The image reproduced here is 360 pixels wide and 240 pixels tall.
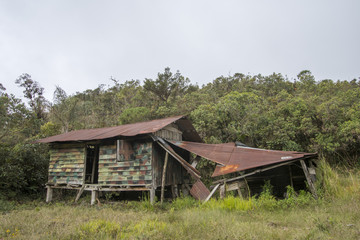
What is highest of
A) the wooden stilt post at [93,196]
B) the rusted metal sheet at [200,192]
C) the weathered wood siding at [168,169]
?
the weathered wood siding at [168,169]

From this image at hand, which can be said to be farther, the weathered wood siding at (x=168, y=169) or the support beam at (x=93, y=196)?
the support beam at (x=93, y=196)

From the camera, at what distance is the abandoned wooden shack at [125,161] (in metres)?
9.68

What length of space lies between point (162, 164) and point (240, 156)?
3750mm

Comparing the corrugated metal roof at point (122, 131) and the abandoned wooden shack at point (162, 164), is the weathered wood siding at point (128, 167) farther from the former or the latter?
the corrugated metal roof at point (122, 131)

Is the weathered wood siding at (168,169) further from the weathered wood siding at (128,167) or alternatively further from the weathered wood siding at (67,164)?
the weathered wood siding at (67,164)

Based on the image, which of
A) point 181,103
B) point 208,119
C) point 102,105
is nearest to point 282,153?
point 208,119

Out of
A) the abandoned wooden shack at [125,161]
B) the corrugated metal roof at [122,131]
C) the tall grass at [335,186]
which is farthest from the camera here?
the corrugated metal roof at [122,131]

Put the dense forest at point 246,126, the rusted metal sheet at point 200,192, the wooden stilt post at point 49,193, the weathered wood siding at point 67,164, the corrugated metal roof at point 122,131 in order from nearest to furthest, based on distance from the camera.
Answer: the rusted metal sheet at point 200,192
the corrugated metal roof at point 122,131
the weathered wood siding at point 67,164
the wooden stilt post at point 49,193
the dense forest at point 246,126

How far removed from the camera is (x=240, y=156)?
8.60 meters

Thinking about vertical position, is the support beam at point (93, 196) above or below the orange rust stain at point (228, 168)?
below

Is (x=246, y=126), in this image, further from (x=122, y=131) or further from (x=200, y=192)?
(x=122, y=131)

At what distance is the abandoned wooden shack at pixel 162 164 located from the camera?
8.39m

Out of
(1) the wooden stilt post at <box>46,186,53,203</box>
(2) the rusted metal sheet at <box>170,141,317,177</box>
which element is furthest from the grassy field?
(1) the wooden stilt post at <box>46,186,53,203</box>

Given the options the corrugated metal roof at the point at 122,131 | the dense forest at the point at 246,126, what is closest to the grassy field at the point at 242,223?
the corrugated metal roof at the point at 122,131
